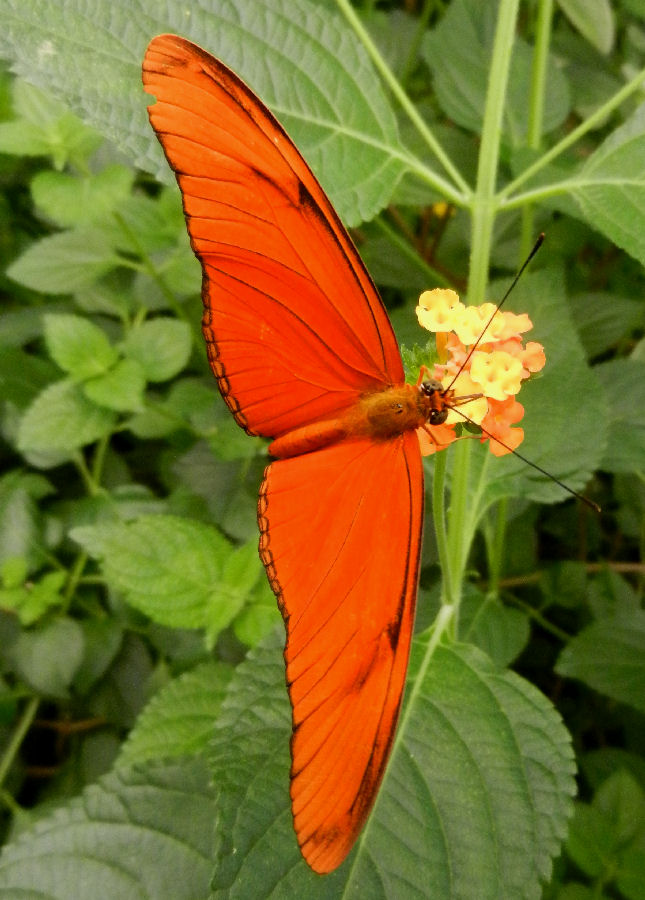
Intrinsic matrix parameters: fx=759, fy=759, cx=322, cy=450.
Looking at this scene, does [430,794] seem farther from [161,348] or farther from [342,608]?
[161,348]

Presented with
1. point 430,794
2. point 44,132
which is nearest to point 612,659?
point 430,794

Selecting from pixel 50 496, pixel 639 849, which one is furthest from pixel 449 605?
pixel 50 496

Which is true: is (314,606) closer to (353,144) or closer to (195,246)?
(195,246)

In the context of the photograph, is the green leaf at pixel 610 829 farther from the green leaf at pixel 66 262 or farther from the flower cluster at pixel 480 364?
the green leaf at pixel 66 262

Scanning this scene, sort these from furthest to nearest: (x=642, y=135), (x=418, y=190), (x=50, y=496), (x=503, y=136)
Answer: (x=50, y=496) < (x=503, y=136) < (x=418, y=190) < (x=642, y=135)

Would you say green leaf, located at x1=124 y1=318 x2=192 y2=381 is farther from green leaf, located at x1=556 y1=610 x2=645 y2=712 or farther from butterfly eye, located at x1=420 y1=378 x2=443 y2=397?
green leaf, located at x1=556 y1=610 x2=645 y2=712
